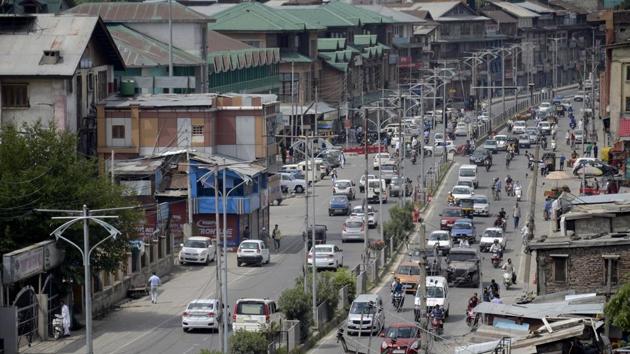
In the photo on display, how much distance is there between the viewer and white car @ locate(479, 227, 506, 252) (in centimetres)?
9369

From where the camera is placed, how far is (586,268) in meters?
66.6

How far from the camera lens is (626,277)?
6612 cm

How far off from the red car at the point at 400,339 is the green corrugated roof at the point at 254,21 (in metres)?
103

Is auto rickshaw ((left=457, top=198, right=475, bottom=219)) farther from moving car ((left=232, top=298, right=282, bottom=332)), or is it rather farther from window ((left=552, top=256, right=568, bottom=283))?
moving car ((left=232, top=298, right=282, bottom=332))

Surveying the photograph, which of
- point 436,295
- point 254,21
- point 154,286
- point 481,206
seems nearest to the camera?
point 436,295

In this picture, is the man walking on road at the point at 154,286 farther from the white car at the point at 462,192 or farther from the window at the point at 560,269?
the white car at the point at 462,192

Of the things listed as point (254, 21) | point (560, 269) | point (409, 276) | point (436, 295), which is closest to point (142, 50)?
point (409, 276)

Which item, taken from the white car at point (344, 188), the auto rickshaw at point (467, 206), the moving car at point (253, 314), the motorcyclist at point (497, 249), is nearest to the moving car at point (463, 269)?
the motorcyclist at point (497, 249)

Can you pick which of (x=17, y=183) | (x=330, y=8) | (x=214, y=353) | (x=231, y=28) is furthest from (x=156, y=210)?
(x=330, y=8)

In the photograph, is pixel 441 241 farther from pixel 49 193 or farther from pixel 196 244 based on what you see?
pixel 49 193

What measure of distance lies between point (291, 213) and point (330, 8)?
88.1 m

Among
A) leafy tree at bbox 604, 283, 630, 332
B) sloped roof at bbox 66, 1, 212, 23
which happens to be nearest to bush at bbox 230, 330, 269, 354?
leafy tree at bbox 604, 283, 630, 332

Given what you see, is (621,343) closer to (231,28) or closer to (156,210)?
(156,210)

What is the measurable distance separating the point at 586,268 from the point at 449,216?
37.3m
